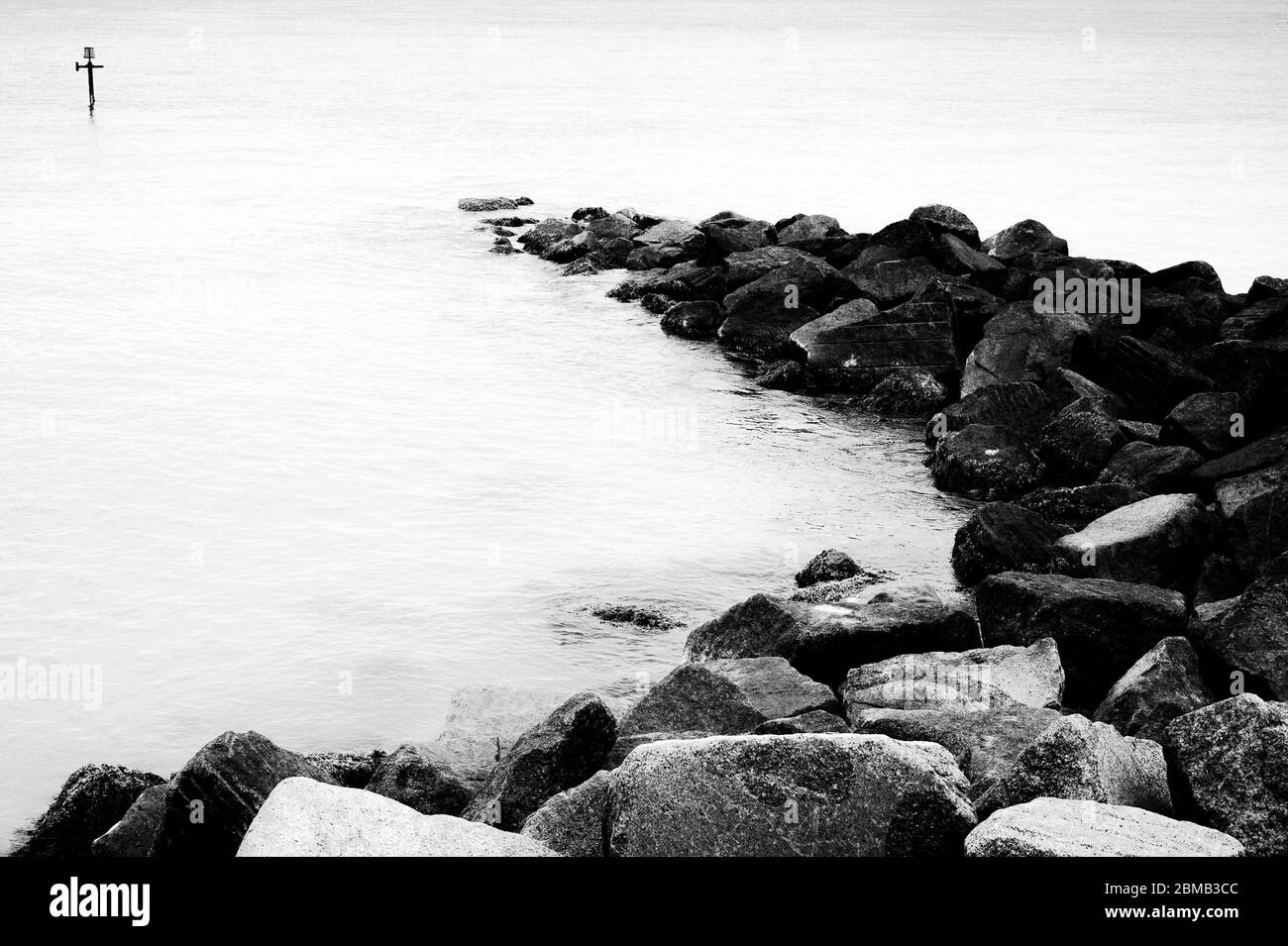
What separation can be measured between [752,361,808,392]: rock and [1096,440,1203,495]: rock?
480cm

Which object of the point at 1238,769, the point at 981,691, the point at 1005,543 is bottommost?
the point at 1005,543

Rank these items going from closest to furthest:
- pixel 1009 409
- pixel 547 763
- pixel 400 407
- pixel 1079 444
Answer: pixel 547 763
pixel 1079 444
pixel 1009 409
pixel 400 407

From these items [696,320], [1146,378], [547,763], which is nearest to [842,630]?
[547,763]

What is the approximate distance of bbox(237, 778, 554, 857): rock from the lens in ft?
15.9

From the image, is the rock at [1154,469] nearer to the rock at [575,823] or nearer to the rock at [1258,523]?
the rock at [1258,523]

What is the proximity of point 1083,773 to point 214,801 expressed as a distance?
371 cm

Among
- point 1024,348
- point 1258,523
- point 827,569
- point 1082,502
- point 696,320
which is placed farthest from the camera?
point 696,320

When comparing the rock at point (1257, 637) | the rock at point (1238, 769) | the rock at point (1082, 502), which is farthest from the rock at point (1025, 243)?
the rock at point (1238, 769)

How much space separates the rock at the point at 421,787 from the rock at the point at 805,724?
1574mm

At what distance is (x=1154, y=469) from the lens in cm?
1093

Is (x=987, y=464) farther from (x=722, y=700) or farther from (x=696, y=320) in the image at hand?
(x=696, y=320)

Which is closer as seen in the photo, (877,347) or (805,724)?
(805,724)

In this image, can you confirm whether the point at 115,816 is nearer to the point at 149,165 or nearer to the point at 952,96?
the point at 149,165

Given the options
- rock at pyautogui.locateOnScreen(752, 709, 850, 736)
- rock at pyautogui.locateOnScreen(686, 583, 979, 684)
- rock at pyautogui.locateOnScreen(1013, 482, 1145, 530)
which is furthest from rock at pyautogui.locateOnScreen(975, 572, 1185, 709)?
rock at pyautogui.locateOnScreen(1013, 482, 1145, 530)
